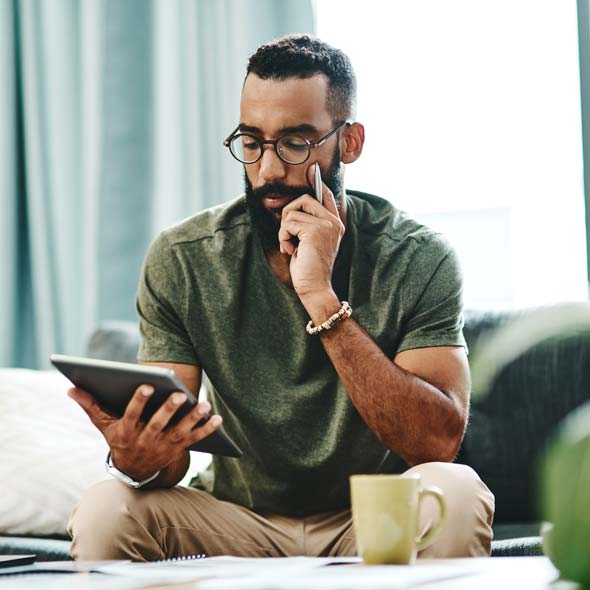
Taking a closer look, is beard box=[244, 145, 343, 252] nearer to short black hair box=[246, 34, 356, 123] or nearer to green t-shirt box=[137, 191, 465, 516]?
green t-shirt box=[137, 191, 465, 516]

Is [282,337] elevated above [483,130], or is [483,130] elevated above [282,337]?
[483,130]

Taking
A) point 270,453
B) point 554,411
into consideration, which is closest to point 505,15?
point 554,411

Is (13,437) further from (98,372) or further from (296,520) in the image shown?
(98,372)

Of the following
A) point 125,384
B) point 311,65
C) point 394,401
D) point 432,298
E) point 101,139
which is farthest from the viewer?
point 101,139

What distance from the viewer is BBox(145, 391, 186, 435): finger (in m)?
1.28

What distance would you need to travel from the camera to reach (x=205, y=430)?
1.34 metres

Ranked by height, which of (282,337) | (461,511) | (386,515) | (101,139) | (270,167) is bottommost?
(461,511)

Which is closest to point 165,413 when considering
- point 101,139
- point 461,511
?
point 461,511

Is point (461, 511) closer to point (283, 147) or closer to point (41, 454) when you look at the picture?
point (283, 147)

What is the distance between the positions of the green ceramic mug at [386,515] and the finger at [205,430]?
16.5 inches

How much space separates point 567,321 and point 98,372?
827 millimetres

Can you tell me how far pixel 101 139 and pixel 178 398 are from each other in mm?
1997

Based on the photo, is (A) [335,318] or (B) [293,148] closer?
(A) [335,318]

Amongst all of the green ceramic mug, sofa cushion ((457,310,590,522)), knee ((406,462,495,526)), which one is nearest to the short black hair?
sofa cushion ((457,310,590,522))
